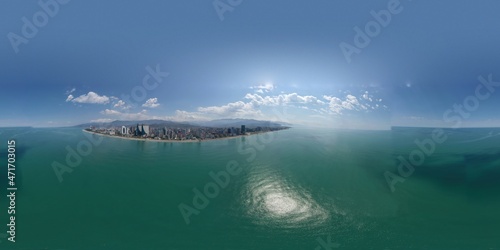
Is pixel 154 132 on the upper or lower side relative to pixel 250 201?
upper

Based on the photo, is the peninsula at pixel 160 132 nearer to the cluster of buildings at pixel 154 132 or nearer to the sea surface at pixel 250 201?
the cluster of buildings at pixel 154 132

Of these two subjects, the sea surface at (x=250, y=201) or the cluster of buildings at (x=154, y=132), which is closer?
the sea surface at (x=250, y=201)

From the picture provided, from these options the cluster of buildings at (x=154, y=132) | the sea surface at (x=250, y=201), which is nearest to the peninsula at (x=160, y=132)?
the cluster of buildings at (x=154, y=132)

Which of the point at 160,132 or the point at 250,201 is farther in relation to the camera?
the point at 160,132

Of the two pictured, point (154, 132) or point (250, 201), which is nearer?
point (250, 201)

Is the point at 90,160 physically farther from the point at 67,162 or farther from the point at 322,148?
the point at 322,148

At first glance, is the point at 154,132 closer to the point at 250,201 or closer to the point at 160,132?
the point at 160,132

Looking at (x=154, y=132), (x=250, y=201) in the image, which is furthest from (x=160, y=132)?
(x=250, y=201)

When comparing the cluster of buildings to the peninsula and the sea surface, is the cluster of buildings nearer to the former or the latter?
the peninsula
